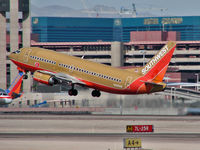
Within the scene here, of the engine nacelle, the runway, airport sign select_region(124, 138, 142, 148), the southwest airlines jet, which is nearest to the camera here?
the southwest airlines jet

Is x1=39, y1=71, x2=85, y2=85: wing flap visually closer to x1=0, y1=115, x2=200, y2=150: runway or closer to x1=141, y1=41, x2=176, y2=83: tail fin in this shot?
x1=141, y1=41, x2=176, y2=83: tail fin

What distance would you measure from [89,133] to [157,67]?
47185 mm

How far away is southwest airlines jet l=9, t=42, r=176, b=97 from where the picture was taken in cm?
9188

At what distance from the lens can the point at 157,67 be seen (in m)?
97.8

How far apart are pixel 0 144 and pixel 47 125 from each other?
4471 cm

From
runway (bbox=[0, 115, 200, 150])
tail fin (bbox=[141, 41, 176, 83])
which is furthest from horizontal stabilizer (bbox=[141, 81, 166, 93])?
runway (bbox=[0, 115, 200, 150])

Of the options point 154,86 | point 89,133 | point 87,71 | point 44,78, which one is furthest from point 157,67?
point 89,133

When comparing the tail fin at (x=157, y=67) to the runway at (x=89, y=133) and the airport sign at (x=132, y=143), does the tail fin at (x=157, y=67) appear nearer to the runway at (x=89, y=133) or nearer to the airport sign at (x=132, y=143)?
the airport sign at (x=132, y=143)

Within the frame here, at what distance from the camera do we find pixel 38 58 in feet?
309

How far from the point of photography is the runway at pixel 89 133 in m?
114

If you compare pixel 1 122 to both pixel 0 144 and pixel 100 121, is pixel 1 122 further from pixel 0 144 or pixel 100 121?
pixel 0 144

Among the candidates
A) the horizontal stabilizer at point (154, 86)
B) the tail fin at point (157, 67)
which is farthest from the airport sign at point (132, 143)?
the tail fin at point (157, 67)

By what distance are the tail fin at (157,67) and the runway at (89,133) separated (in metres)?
17.4

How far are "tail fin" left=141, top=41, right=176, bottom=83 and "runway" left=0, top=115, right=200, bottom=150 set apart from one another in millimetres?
17355
